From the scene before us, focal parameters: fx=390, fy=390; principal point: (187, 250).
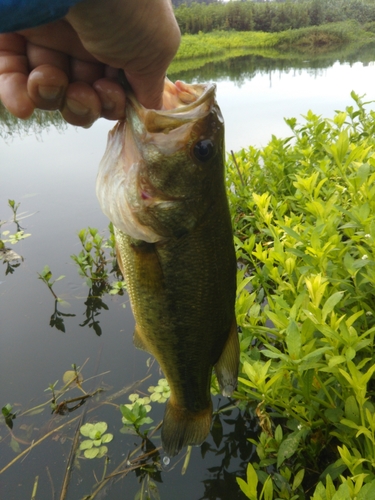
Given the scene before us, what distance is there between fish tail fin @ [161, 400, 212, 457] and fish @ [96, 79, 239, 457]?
25 cm

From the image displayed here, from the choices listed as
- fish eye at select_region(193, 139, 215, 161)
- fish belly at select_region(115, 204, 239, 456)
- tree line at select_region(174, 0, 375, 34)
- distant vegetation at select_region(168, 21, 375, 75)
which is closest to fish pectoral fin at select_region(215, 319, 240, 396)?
fish belly at select_region(115, 204, 239, 456)

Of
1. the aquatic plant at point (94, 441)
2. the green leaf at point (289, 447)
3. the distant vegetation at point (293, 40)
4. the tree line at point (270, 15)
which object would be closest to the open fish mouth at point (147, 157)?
the green leaf at point (289, 447)

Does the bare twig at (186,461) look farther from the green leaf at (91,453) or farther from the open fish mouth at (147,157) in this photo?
the open fish mouth at (147,157)

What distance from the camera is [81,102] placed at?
1383 millimetres

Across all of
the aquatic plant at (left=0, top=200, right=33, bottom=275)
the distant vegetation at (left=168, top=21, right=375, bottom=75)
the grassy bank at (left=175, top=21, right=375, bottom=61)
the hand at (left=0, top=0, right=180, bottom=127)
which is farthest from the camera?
the grassy bank at (left=175, top=21, right=375, bottom=61)

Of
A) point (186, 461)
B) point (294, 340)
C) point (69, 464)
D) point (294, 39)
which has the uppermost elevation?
point (294, 39)

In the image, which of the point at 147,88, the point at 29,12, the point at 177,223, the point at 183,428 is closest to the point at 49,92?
the point at 147,88

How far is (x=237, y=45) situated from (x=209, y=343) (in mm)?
30443

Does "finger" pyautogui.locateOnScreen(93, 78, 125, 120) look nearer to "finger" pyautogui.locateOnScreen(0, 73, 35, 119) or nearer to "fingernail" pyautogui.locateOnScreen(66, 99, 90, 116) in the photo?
"fingernail" pyautogui.locateOnScreen(66, 99, 90, 116)

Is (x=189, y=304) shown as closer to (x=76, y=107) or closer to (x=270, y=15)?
(x=76, y=107)

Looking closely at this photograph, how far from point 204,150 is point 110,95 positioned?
38 centimetres

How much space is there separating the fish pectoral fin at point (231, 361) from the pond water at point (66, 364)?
964 millimetres

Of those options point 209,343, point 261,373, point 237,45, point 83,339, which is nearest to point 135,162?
point 209,343

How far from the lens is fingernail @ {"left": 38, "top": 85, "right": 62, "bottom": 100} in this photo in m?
1.31
